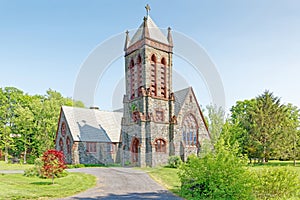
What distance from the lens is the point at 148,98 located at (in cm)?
2556

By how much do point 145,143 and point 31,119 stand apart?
981 inches

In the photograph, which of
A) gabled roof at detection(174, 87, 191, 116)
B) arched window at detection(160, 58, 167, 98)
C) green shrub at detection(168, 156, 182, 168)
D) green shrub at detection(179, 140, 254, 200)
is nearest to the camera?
green shrub at detection(179, 140, 254, 200)

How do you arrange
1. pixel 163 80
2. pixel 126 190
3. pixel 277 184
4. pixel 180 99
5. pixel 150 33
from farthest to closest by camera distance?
pixel 180 99
pixel 163 80
pixel 150 33
pixel 126 190
pixel 277 184

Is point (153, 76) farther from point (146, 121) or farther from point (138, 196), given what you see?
point (138, 196)

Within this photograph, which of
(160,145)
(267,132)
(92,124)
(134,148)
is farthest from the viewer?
(267,132)

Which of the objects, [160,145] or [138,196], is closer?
[138,196]

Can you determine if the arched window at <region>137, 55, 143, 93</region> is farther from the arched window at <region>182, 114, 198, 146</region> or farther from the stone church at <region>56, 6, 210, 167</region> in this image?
the arched window at <region>182, 114, 198, 146</region>

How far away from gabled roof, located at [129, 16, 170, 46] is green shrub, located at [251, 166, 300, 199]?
2016 centimetres

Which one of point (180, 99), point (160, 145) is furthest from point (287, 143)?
point (160, 145)

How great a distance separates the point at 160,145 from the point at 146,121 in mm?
3375

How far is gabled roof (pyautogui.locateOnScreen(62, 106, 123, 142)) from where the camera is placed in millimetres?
29594

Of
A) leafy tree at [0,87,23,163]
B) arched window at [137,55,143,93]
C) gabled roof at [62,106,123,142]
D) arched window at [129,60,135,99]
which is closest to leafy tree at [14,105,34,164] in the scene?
leafy tree at [0,87,23,163]

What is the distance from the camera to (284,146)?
32.4m

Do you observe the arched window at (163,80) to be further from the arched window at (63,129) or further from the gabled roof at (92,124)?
the arched window at (63,129)
